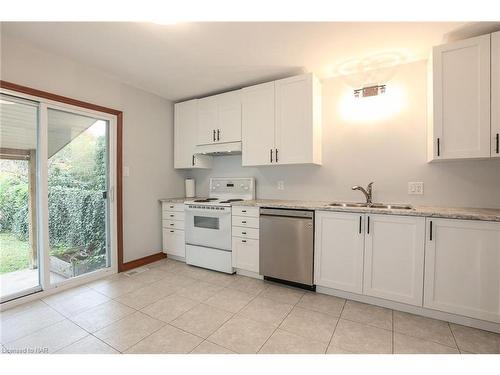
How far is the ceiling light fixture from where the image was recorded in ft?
8.00

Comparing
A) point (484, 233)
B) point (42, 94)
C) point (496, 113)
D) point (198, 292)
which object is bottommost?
point (198, 292)

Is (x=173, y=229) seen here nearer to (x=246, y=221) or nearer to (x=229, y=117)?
(x=246, y=221)

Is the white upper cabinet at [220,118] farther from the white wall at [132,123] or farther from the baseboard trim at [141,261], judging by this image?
the baseboard trim at [141,261]

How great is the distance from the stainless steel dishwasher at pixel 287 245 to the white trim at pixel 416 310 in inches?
10.7

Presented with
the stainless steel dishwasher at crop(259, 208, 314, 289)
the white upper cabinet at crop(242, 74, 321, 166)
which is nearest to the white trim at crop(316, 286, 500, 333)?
the stainless steel dishwasher at crop(259, 208, 314, 289)

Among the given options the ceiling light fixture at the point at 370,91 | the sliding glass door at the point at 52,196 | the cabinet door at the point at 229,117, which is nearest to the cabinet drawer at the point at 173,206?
the sliding glass door at the point at 52,196

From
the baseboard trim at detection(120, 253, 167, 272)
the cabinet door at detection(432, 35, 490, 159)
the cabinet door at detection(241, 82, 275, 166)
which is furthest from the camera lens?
the baseboard trim at detection(120, 253, 167, 272)

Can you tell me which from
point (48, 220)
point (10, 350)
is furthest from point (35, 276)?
point (10, 350)

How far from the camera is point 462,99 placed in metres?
1.92

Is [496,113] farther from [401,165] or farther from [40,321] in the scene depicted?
[40,321]

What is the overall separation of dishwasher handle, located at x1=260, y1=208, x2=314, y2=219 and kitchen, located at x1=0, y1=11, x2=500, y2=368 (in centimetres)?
1

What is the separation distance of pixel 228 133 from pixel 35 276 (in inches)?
103

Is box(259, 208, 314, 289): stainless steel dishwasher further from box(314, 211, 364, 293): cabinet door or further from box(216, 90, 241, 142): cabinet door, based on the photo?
box(216, 90, 241, 142): cabinet door

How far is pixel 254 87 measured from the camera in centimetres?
288
